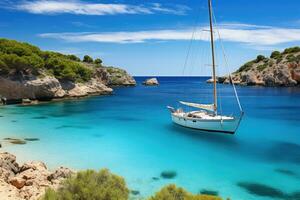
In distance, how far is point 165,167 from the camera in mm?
20422

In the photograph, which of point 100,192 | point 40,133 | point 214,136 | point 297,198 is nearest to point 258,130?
point 214,136

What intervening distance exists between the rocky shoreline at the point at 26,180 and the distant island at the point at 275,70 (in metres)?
103

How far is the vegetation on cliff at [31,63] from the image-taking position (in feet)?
170

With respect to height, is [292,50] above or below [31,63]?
above

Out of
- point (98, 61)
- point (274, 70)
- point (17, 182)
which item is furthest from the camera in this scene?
point (98, 61)

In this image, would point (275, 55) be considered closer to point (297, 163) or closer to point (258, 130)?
point (258, 130)

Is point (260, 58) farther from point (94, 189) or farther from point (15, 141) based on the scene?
point (94, 189)

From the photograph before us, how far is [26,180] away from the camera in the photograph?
15133 millimetres

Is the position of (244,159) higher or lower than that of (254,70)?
lower

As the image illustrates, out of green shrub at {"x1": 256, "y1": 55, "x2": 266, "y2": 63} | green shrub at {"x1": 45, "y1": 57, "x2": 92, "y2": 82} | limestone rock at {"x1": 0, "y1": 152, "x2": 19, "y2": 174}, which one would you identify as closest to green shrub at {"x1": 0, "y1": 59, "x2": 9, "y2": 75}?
green shrub at {"x1": 45, "y1": 57, "x2": 92, "y2": 82}

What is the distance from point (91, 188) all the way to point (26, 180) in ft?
19.9

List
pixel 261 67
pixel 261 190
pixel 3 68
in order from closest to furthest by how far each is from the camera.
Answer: pixel 261 190 → pixel 3 68 → pixel 261 67

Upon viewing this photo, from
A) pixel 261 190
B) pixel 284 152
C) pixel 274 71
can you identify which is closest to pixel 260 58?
pixel 274 71

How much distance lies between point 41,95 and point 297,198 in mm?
49940
